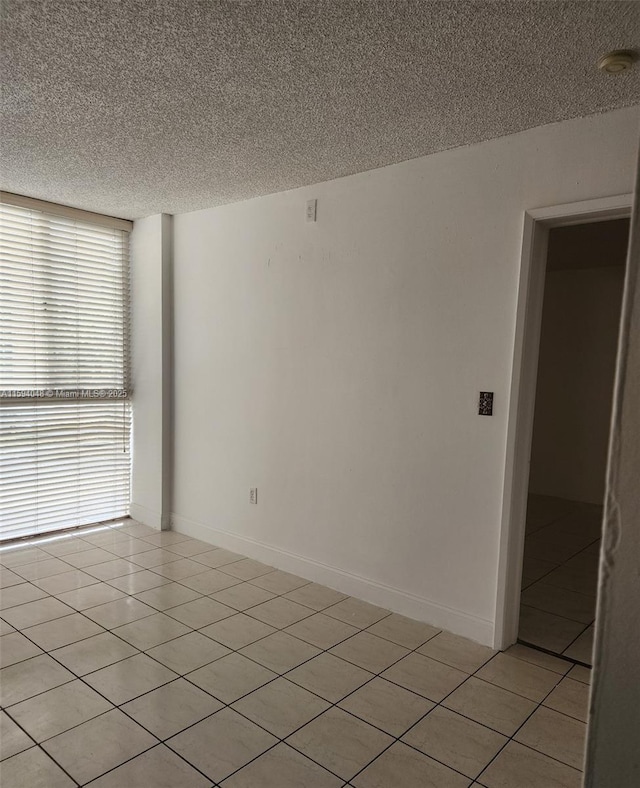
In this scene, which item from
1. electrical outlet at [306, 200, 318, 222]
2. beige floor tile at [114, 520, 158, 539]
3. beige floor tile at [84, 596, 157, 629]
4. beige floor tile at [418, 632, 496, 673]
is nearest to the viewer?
beige floor tile at [418, 632, 496, 673]

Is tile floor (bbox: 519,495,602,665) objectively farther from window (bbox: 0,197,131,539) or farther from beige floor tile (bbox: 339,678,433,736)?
window (bbox: 0,197,131,539)

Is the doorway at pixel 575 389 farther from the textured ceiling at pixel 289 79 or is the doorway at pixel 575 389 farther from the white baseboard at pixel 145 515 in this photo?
the white baseboard at pixel 145 515

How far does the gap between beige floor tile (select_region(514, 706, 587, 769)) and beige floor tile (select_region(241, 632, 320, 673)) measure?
38.8 inches

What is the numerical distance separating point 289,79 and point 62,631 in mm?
2794

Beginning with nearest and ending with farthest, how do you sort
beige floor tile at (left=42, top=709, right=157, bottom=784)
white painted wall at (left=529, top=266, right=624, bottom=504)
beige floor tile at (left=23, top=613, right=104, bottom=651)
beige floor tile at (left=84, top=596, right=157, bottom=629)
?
1. beige floor tile at (left=42, top=709, right=157, bottom=784)
2. beige floor tile at (left=23, top=613, right=104, bottom=651)
3. beige floor tile at (left=84, top=596, right=157, bottom=629)
4. white painted wall at (left=529, top=266, right=624, bottom=504)

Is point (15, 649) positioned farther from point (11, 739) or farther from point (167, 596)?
point (167, 596)

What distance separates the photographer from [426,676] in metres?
2.46

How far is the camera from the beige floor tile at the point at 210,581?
11.0 feet

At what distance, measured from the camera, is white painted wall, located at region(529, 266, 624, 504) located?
5.67 meters

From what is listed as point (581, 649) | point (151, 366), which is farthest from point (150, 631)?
point (151, 366)

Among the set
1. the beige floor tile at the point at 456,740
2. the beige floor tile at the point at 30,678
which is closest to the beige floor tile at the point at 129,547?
the beige floor tile at the point at 30,678

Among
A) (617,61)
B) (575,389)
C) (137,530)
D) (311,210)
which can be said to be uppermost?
(617,61)

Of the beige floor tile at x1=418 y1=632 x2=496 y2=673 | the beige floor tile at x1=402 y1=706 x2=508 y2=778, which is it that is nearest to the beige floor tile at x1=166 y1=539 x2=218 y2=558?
the beige floor tile at x1=418 y1=632 x2=496 y2=673

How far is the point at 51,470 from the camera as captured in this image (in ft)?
14.0
